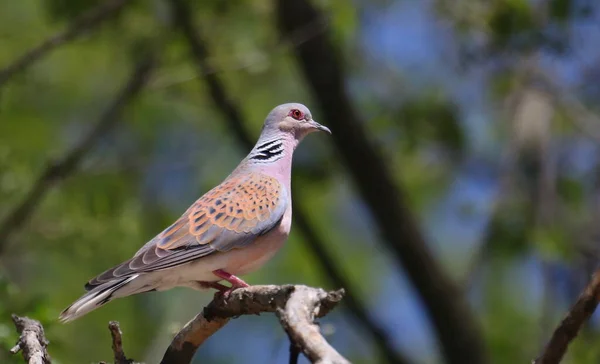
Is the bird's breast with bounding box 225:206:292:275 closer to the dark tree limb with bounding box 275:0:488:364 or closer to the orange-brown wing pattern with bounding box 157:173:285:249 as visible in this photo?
the orange-brown wing pattern with bounding box 157:173:285:249

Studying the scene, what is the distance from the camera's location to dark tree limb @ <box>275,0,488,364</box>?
6477mm

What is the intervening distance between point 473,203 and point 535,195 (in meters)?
0.69

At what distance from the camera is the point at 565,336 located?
2.28 metres

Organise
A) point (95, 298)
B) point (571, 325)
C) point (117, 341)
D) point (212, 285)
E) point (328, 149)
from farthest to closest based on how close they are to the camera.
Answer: point (328, 149) → point (212, 285) → point (95, 298) → point (117, 341) → point (571, 325)

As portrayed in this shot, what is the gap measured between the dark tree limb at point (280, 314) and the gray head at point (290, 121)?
1376 millimetres

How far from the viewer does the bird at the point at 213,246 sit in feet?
11.6

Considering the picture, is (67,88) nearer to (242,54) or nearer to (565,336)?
(242,54)

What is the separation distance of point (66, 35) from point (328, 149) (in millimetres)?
2890

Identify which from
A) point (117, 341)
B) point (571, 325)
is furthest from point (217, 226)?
point (571, 325)

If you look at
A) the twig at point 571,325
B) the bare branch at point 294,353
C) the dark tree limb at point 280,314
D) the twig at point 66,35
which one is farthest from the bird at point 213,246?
the twig at point 66,35

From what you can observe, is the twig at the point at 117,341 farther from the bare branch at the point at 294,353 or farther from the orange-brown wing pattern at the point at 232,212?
the orange-brown wing pattern at the point at 232,212

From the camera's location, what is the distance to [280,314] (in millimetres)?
2557

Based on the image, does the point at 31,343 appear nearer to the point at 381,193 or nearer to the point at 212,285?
the point at 212,285

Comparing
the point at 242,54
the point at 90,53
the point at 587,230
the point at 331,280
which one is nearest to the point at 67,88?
the point at 90,53
